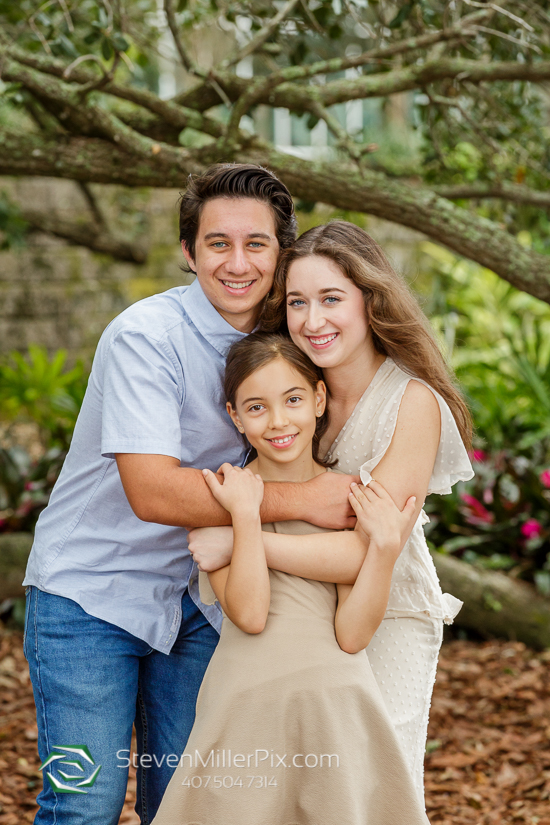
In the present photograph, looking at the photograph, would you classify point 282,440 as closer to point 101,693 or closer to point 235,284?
point 235,284

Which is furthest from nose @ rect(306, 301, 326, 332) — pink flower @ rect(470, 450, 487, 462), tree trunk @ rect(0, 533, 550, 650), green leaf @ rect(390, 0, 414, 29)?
pink flower @ rect(470, 450, 487, 462)

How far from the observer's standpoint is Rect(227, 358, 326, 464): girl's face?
194cm

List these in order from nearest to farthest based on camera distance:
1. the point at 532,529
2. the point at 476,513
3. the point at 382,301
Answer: the point at 382,301 < the point at 532,529 < the point at 476,513

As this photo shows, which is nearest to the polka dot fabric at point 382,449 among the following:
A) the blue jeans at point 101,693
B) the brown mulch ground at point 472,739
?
the blue jeans at point 101,693

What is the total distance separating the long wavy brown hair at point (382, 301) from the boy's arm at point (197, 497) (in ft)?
1.17

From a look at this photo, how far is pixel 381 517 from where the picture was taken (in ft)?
5.95

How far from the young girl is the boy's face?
0.52 meters

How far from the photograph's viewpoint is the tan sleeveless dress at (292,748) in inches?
66.3

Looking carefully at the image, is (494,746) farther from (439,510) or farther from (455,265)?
(455,265)

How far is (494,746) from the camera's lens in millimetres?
3383

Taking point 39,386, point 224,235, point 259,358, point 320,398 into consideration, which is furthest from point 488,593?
point 39,386

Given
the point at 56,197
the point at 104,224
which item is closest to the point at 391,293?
the point at 104,224

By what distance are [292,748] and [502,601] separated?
267cm

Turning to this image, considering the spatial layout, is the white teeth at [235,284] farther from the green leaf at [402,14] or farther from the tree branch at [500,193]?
the tree branch at [500,193]
